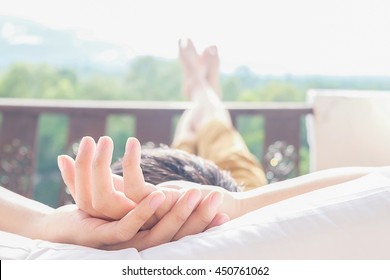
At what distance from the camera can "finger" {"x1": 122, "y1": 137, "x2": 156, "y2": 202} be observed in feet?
1.57

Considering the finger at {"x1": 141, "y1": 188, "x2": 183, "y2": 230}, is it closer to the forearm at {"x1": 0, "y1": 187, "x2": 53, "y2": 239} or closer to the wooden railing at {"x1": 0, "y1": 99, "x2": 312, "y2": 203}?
the forearm at {"x1": 0, "y1": 187, "x2": 53, "y2": 239}

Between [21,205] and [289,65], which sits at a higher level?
[289,65]

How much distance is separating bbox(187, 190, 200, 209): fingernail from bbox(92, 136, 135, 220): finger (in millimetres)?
60

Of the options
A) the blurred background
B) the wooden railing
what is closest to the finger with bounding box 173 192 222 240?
the blurred background

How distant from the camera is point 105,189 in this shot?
499 millimetres

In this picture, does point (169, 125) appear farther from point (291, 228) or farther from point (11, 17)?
point (291, 228)

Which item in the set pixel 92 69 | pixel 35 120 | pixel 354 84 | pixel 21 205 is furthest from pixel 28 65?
pixel 21 205

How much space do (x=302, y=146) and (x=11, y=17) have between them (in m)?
1.36

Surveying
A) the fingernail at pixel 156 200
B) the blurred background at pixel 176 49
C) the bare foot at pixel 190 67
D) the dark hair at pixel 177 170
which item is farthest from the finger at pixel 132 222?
the bare foot at pixel 190 67

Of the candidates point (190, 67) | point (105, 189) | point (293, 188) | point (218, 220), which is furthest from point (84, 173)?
point (190, 67)

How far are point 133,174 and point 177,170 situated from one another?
0.37m

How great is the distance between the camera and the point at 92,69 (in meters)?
2.42

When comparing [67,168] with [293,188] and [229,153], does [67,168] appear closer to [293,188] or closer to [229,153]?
[293,188]
